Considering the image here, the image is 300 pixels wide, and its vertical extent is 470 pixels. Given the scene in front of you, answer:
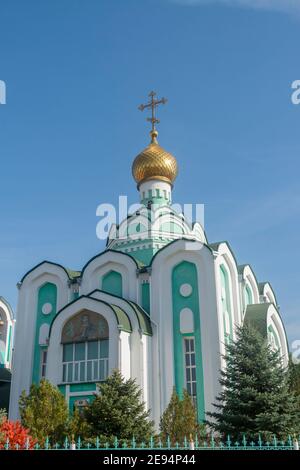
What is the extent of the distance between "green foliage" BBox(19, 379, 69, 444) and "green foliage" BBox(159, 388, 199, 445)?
269 cm

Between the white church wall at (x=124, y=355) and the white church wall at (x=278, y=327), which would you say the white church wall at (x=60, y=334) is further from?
the white church wall at (x=278, y=327)

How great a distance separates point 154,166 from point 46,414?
13.9 meters

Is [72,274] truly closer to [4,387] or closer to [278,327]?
[4,387]

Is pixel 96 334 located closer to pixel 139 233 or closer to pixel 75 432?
pixel 75 432

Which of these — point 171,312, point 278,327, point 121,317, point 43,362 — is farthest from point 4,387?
point 278,327

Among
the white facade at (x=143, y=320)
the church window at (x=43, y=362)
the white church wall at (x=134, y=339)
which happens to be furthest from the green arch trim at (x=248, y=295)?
the church window at (x=43, y=362)

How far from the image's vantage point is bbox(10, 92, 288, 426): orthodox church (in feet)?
54.0

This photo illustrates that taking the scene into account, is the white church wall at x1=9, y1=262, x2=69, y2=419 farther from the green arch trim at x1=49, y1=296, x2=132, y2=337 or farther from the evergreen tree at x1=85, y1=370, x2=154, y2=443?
the evergreen tree at x1=85, y1=370, x2=154, y2=443

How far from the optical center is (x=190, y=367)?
1689cm

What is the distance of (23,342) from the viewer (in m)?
19.2

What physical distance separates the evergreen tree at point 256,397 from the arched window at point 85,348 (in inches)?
198

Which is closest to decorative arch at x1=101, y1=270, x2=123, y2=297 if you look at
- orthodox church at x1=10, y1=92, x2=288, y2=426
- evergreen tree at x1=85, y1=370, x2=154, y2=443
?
orthodox church at x1=10, y1=92, x2=288, y2=426

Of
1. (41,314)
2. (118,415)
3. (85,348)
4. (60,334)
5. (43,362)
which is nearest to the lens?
(118,415)

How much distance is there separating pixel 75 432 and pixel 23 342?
733 cm
